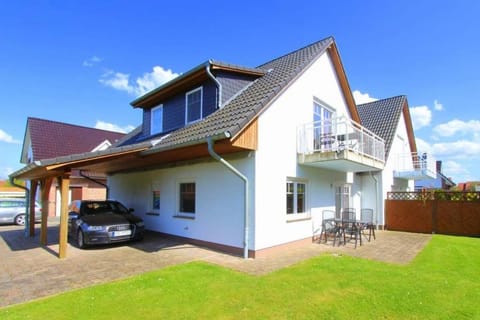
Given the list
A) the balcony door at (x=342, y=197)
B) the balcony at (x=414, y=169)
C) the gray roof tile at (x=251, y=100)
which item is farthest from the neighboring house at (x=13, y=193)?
the balcony at (x=414, y=169)

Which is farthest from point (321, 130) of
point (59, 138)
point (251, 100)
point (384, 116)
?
point (59, 138)

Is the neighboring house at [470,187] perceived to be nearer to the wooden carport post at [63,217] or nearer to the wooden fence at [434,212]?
the wooden fence at [434,212]

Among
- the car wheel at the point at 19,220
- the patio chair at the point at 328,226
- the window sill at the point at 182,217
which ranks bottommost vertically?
the car wheel at the point at 19,220

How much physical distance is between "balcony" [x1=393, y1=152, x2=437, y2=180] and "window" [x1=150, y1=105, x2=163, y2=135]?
13.6m

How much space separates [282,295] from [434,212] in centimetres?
1233

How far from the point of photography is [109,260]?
788cm

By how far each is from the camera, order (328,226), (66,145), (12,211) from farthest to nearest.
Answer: (66,145) → (12,211) → (328,226)

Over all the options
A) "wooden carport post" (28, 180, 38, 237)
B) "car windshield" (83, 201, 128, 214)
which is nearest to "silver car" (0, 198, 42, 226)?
"wooden carport post" (28, 180, 38, 237)

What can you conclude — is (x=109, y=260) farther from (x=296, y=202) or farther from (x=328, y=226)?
(x=328, y=226)

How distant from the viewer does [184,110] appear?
11.4 m

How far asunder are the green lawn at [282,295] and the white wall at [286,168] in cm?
175

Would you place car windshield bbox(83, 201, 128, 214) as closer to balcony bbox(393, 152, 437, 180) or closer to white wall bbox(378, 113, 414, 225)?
white wall bbox(378, 113, 414, 225)

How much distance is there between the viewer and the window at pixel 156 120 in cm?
1298

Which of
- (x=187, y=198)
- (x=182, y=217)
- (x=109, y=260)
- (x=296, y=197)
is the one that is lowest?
(x=109, y=260)
